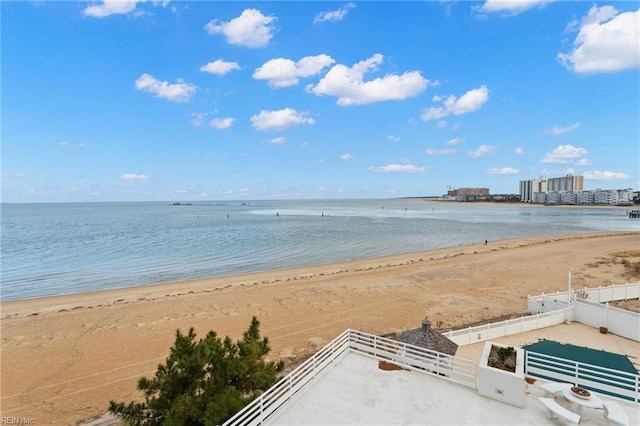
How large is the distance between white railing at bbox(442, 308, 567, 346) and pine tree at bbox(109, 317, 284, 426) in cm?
732

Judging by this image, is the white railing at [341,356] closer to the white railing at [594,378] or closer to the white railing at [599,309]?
the white railing at [594,378]

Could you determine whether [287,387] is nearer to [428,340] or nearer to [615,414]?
[428,340]

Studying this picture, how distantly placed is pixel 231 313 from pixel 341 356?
452 inches

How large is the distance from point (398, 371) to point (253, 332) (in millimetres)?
3444

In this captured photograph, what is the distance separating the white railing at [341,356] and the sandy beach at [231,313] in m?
4.48

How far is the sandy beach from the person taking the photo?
38.7 ft

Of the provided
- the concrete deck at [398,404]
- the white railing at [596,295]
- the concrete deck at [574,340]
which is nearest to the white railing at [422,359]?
the concrete deck at [398,404]

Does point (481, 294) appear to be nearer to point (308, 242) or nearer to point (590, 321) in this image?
point (590, 321)

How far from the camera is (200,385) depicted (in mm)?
6969

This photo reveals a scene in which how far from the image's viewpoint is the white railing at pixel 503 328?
39.4ft

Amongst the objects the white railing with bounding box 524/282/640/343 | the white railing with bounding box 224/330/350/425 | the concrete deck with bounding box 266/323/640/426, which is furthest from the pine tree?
the white railing with bounding box 524/282/640/343

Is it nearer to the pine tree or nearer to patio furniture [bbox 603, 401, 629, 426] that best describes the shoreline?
the pine tree

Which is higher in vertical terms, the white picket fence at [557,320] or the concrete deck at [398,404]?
the concrete deck at [398,404]

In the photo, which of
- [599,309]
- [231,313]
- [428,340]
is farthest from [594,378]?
[231,313]
